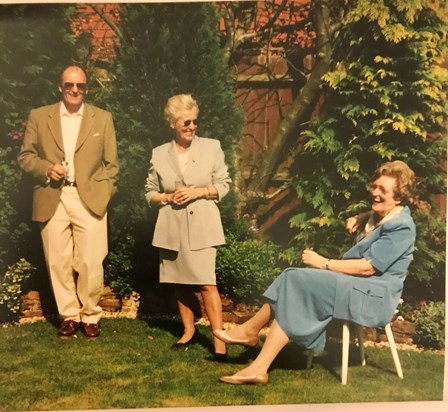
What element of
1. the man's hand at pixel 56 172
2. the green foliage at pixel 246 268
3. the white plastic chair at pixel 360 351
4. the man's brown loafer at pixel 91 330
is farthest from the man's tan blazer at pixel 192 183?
the white plastic chair at pixel 360 351

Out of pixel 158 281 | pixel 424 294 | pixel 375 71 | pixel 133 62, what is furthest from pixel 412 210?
pixel 133 62

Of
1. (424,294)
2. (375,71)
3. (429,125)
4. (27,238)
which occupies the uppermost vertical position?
(375,71)

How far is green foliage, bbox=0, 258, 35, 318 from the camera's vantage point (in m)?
4.18

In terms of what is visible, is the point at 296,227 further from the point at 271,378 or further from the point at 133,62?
the point at 133,62

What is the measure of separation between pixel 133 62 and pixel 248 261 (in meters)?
1.33

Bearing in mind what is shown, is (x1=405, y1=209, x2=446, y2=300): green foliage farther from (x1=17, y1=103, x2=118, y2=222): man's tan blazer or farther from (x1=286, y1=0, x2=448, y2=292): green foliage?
(x1=17, y1=103, x2=118, y2=222): man's tan blazer

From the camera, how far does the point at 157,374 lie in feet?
13.7

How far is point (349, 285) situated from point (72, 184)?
170 centimetres

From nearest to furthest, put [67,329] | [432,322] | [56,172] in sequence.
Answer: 1. [56,172]
2. [67,329]
3. [432,322]

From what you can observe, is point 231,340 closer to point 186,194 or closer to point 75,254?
point 186,194

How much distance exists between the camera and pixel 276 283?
4207 mm

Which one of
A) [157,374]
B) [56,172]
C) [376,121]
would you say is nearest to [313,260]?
[376,121]

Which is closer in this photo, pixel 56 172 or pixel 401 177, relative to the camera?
pixel 56 172

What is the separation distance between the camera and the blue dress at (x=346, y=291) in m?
4.16
